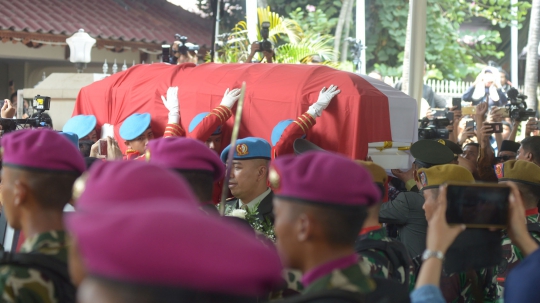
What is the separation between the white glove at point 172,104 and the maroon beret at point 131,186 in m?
4.36

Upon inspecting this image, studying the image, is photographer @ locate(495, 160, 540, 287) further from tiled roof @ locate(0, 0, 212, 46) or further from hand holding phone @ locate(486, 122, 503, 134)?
tiled roof @ locate(0, 0, 212, 46)

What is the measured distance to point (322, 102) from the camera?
5176mm

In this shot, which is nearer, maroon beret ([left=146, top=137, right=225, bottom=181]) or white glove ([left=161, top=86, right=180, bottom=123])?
maroon beret ([left=146, top=137, right=225, bottom=181])

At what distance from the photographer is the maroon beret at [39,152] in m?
2.18

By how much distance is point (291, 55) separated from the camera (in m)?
9.13

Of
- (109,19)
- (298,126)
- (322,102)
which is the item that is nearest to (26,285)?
(298,126)

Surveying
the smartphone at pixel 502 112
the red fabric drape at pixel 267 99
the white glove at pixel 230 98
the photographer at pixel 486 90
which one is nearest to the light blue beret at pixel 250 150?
the red fabric drape at pixel 267 99

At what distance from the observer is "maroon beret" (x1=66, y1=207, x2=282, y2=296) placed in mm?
1066

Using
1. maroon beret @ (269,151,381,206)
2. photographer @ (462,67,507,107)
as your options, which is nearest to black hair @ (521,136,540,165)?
maroon beret @ (269,151,381,206)

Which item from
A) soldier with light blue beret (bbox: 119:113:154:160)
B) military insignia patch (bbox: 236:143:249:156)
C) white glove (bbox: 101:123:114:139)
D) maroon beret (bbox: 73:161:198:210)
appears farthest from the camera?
white glove (bbox: 101:123:114:139)

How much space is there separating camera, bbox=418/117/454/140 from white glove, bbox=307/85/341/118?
51.8 inches

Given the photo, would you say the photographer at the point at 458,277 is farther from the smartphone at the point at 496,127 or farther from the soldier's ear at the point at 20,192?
the smartphone at the point at 496,127

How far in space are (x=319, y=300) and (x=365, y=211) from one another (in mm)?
293

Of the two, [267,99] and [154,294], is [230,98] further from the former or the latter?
[154,294]
